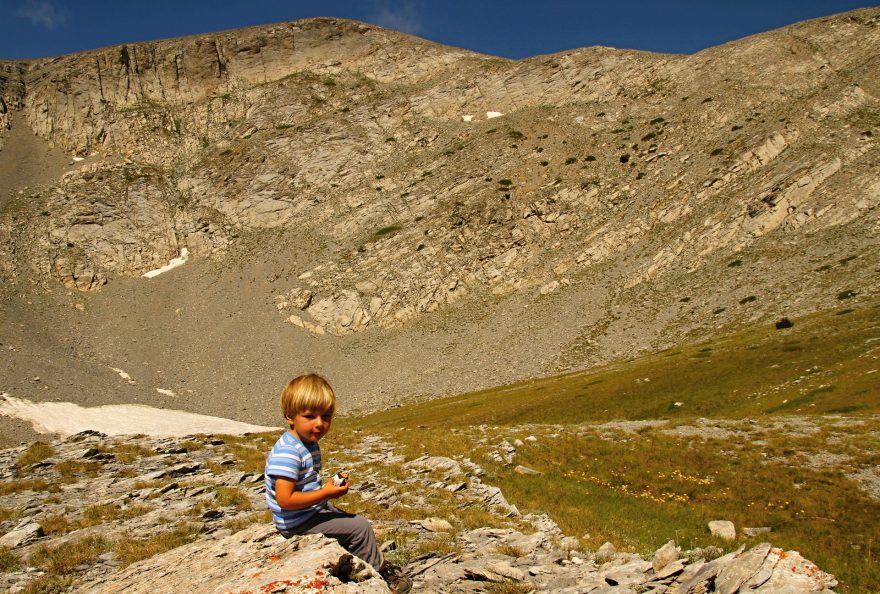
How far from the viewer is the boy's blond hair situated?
7250mm

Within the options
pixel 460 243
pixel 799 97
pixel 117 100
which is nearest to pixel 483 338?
pixel 460 243

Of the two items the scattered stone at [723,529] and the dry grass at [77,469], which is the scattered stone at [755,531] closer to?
the scattered stone at [723,529]

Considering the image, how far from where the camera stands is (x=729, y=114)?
127 meters

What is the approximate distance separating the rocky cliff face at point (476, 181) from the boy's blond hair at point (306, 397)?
275ft

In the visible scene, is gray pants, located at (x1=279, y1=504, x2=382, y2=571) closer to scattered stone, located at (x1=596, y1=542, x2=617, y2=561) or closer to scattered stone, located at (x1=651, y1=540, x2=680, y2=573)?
scattered stone, located at (x1=651, y1=540, x2=680, y2=573)

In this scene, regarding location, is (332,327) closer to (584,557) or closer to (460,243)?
(460,243)

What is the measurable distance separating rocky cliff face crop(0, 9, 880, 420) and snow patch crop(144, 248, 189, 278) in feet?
6.15

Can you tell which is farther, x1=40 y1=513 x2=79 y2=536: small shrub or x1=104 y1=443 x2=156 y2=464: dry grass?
x1=104 y1=443 x2=156 y2=464: dry grass

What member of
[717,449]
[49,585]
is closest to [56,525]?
[49,585]

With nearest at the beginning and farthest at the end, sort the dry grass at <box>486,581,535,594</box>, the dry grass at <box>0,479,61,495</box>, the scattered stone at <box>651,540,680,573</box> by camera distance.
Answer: the dry grass at <box>486,581,535,594</box> → the scattered stone at <box>651,540,680,573</box> → the dry grass at <box>0,479,61,495</box>

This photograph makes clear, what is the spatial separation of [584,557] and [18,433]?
299 ft

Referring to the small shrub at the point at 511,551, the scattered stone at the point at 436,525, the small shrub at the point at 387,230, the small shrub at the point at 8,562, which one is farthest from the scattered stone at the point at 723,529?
the small shrub at the point at 387,230

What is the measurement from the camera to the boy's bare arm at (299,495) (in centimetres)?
711

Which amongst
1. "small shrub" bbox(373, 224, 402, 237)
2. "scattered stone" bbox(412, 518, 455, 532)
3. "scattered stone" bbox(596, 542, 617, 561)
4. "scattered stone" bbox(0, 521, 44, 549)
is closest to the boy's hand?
"scattered stone" bbox(412, 518, 455, 532)
